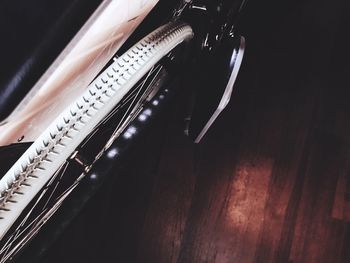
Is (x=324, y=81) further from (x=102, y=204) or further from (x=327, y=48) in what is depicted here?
(x=102, y=204)

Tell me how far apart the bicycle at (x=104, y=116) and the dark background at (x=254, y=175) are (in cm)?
29

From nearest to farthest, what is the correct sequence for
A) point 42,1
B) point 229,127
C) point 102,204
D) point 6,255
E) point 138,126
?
point 42,1 → point 6,255 → point 138,126 → point 102,204 → point 229,127

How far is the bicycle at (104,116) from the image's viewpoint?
1.58 feet

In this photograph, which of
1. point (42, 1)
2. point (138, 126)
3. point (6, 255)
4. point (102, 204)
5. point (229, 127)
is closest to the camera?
point (42, 1)

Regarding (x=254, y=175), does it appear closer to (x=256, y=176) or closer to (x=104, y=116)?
(x=256, y=176)

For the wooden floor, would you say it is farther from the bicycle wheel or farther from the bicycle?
the bicycle wheel

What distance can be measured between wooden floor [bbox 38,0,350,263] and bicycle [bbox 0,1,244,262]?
0.96 ft

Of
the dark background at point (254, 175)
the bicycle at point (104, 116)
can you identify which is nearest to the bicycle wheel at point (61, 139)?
the bicycle at point (104, 116)

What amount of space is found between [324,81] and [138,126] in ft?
3.38

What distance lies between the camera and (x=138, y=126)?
927 mm

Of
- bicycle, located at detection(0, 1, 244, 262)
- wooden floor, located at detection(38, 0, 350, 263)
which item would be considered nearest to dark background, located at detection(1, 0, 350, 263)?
wooden floor, located at detection(38, 0, 350, 263)

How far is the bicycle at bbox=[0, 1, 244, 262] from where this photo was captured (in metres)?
0.48

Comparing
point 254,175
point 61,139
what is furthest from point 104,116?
point 254,175

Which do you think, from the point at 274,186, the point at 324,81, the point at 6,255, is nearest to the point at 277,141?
the point at 274,186
